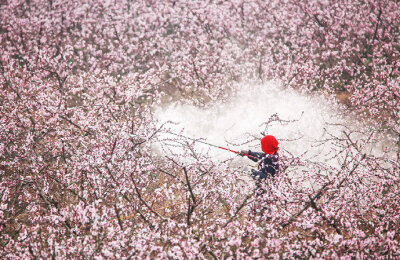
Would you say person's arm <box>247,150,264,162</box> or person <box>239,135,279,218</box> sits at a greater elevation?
person's arm <box>247,150,264,162</box>

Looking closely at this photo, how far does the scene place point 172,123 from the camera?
9836mm

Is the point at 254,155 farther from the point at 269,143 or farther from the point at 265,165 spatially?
the point at 269,143

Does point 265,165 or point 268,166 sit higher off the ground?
point 268,166

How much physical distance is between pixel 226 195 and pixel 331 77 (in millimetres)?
8755

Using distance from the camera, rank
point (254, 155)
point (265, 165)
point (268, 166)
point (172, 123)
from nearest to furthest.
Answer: point (265, 165) < point (268, 166) < point (254, 155) < point (172, 123)

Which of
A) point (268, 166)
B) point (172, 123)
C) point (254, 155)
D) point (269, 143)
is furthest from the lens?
point (172, 123)

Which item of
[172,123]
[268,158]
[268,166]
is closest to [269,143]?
[268,158]

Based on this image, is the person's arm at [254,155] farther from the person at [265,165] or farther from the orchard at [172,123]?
the orchard at [172,123]

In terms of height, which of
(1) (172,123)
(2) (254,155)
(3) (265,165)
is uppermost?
(1) (172,123)

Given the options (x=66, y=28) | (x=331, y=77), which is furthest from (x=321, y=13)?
(x=66, y=28)

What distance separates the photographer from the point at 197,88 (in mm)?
11688

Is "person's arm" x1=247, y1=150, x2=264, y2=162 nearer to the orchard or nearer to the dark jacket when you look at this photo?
the dark jacket

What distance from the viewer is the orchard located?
5.28 meters

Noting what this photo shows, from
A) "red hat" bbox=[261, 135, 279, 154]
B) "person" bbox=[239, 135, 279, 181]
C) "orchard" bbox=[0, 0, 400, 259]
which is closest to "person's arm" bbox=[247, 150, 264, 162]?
"person" bbox=[239, 135, 279, 181]
